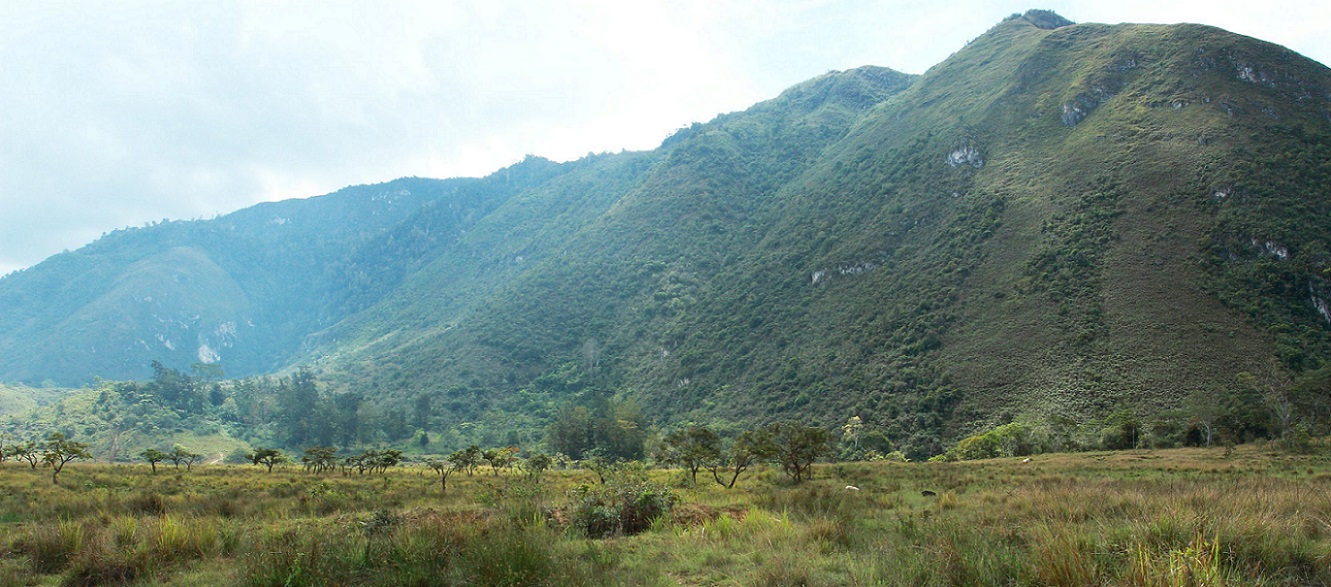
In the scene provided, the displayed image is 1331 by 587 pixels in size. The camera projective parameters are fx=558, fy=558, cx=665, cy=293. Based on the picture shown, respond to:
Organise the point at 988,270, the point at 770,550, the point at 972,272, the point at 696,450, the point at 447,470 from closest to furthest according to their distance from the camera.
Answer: the point at 770,550 → the point at 696,450 → the point at 447,470 → the point at 988,270 → the point at 972,272

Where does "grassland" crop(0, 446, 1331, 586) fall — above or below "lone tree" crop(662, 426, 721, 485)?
above

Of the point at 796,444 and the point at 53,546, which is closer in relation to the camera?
the point at 53,546

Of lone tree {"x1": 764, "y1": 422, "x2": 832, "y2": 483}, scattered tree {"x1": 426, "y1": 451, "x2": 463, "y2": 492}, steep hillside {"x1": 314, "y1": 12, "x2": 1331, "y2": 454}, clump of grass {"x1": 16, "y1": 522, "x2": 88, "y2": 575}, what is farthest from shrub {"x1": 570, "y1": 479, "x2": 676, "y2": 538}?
steep hillside {"x1": 314, "y1": 12, "x2": 1331, "y2": 454}

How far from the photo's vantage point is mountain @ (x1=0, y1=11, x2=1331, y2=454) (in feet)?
191

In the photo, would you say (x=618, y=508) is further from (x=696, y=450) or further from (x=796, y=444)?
(x=796, y=444)

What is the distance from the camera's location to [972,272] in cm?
8006

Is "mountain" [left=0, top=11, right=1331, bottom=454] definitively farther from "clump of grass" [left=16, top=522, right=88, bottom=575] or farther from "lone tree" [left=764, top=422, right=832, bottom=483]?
"clump of grass" [left=16, top=522, right=88, bottom=575]

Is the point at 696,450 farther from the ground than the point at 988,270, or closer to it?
closer to it

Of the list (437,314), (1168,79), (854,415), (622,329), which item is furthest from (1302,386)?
(437,314)

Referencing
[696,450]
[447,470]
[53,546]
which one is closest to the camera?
[53,546]

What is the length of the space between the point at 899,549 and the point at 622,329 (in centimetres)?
13167

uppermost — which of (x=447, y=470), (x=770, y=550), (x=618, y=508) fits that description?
(x=770, y=550)

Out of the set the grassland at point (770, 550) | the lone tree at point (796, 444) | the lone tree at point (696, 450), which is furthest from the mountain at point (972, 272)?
the grassland at point (770, 550)

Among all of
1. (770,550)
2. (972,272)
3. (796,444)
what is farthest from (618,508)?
(972,272)
